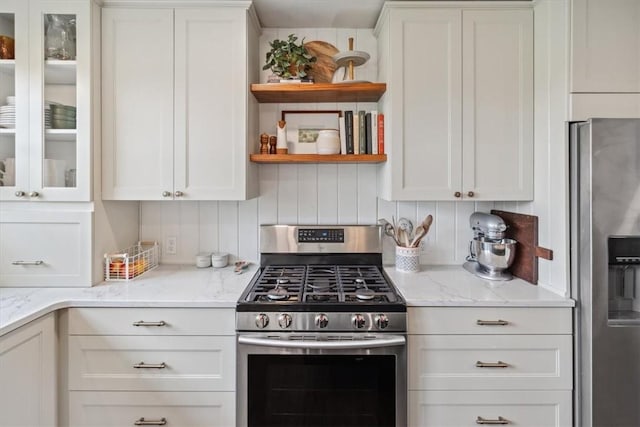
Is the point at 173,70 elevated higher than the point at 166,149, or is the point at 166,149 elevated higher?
the point at 173,70

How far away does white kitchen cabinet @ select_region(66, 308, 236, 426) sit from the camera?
1.65 metres

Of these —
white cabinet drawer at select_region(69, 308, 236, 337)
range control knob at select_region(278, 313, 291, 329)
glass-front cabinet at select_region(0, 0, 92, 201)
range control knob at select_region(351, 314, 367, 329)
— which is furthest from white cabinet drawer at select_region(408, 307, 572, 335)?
glass-front cabinet at select_region(0, 0, 92, 201)

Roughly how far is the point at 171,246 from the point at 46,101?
100cm

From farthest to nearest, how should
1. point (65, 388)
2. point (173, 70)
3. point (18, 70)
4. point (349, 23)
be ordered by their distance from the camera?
1. point (349, 23)
2. point (173, 70)
3. point (18, 70)
4. point (65, 388)

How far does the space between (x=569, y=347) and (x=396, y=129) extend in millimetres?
1284

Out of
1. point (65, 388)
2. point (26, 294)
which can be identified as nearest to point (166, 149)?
point (26, 294)

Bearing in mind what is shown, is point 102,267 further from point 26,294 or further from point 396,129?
point 396,129

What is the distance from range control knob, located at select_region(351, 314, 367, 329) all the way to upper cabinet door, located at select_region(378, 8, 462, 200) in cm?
68

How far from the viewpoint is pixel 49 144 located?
1845 millimetres

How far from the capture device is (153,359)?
5.42 feet

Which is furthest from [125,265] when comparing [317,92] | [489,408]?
[489,408]

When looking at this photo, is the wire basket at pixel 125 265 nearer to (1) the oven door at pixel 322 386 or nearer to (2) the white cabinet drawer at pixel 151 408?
(2) the white cabinet drawer at pixel 151 408

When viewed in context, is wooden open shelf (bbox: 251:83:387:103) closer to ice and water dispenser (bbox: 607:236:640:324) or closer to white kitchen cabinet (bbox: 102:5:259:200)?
white kitchen cabinet (bbox: 102:5:259:200)

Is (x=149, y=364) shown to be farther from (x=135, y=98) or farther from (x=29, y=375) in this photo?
(x=135, y=98)
